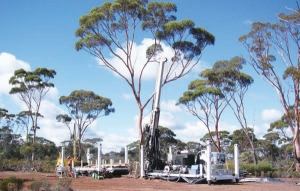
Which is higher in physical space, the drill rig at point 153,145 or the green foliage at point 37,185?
the drill rig at point 153,145

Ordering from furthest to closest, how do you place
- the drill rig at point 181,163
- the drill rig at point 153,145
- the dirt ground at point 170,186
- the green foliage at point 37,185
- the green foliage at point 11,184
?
the drill rig at point 153,145 < the drill rig at point 181,163 < the dirt ground at point 170,186 < the green foliage at point 37,185 < the green foliage at point 11,184

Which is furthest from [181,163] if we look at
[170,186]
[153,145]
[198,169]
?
[170,186]

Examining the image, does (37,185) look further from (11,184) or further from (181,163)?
(181,163)

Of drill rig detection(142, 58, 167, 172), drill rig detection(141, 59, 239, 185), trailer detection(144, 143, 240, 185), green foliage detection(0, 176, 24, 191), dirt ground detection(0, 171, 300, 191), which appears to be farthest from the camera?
drill rig detection(142, 58, 167, 172)

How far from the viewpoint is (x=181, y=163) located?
20.7m

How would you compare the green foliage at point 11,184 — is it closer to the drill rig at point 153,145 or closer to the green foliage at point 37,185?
the green foliage at point 37,185

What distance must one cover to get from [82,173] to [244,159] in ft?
88.2

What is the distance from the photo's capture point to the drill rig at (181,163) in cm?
1822

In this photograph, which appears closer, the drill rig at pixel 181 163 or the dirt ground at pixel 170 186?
the dirt ground at pixel 170 186

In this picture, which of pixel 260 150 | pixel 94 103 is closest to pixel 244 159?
pixel 260 150

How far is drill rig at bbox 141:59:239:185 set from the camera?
717 inches

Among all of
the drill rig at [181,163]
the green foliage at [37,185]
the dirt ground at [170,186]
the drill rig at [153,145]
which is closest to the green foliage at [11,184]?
the green foliage at [37,185]

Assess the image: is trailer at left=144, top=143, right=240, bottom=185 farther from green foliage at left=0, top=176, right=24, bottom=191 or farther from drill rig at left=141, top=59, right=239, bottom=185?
green foliage at left=0, top=176, right=24, bottom=191

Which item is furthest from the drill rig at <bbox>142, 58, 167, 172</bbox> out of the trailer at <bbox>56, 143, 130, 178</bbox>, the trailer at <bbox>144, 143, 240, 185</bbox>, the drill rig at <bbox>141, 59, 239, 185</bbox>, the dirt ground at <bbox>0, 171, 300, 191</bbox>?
the trailer at <bbox>56, 143, 130, 178</bbox>
